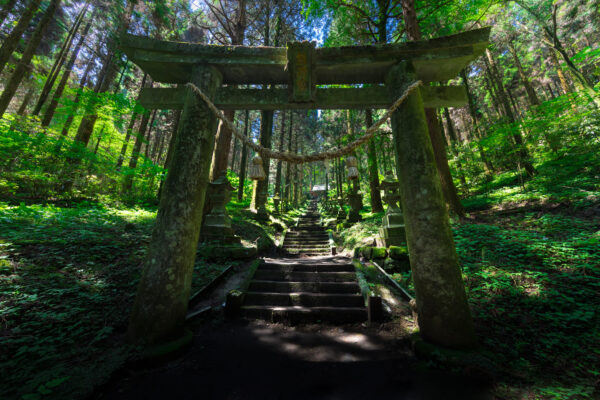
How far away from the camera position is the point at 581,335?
2.63m

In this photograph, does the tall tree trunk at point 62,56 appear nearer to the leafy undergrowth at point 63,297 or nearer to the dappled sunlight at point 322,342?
the leafy undergrowth at point 63,297

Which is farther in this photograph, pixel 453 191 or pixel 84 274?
pixel 453 191

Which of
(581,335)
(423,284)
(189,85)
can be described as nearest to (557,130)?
(581,335)

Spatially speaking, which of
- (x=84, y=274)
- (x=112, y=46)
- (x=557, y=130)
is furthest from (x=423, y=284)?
(x=112, y=46)

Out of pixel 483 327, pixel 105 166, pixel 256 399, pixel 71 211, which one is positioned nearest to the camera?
pixel 256 399

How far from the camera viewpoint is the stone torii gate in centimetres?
274

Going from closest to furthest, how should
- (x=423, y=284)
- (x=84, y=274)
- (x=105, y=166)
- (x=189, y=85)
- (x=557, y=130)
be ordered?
(x=423, y=284) → (x=189, y=85) → (x=84, y=274) → (x=557, y=130) → (x=105, y=166)

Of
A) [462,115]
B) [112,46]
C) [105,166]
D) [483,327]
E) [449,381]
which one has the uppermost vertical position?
[462,115]

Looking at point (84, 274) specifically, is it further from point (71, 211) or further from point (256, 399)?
point (71, 211)

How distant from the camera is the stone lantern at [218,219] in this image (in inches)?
267

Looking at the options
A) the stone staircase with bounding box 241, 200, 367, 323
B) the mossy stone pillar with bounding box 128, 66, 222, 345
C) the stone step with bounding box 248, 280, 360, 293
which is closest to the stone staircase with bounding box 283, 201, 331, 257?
the stone staircase with bounding box 241, 200, 367, 323

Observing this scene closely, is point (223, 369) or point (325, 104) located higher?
point (325, 104)

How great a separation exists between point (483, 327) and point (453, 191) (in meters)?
5.44

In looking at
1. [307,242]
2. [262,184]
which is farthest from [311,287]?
[262,184]
